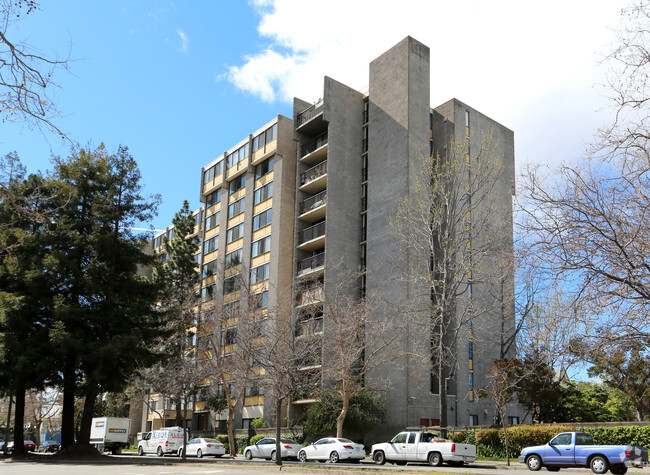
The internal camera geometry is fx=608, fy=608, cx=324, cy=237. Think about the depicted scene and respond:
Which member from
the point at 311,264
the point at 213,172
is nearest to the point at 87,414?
the point at 311,264

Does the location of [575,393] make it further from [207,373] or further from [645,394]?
[207,373]

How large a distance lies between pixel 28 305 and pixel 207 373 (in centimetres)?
1438

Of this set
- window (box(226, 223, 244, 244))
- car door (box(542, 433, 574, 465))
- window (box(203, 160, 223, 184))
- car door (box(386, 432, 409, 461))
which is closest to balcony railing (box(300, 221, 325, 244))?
window (box(226, 223, 244, 244))

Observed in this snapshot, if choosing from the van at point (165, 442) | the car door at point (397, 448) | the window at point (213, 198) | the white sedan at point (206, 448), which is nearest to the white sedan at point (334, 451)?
the car door at point (397, 448)

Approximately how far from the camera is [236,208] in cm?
5894

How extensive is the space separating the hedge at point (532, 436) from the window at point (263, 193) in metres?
27.6

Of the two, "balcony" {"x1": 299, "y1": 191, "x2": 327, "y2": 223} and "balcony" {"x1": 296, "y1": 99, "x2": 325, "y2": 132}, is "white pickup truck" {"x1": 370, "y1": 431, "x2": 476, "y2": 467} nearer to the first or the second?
"balcony" {"x1": 299, "y1": 191, "x2": 327, "y2": 223}

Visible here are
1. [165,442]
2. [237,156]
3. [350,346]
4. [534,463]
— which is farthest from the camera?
[237,156]

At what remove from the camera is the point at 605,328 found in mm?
14094

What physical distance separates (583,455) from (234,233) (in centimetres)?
4123

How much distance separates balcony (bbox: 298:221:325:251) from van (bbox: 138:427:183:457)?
16647 millimetres

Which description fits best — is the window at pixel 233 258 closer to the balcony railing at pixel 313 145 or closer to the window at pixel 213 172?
the window at pixel 213 172

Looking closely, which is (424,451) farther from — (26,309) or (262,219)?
(262,219)

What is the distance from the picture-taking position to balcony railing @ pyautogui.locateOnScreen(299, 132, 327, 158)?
5056 cm
